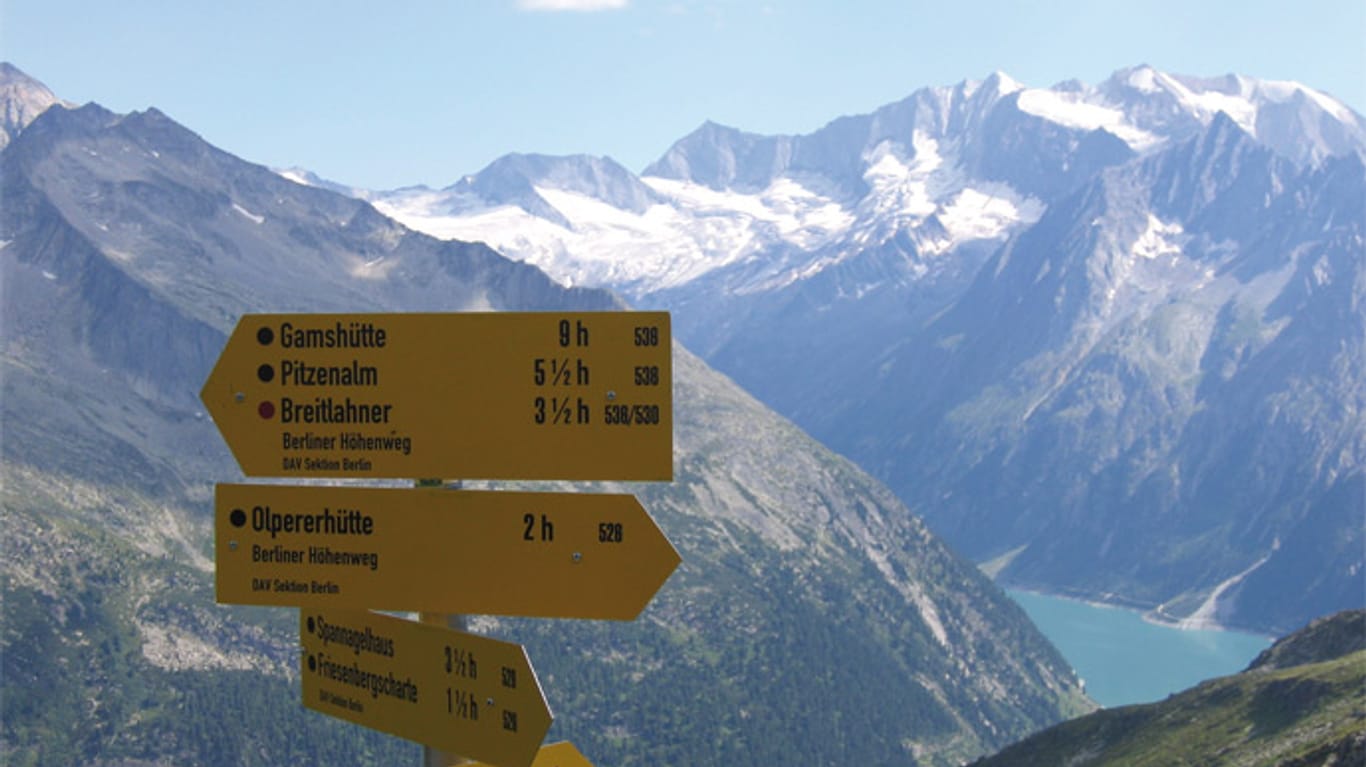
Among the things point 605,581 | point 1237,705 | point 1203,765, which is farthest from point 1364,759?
point 605,581

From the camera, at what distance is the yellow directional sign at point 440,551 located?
14.4 m

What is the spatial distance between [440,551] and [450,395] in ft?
5.09

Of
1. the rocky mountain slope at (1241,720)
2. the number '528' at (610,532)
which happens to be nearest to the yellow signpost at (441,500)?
the number '528' at (610,532)

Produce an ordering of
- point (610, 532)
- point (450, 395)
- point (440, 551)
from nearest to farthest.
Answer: point (610, 532)
point (440, 551)
point (450, 395)

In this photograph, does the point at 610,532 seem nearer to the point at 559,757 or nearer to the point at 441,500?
the point at 441,500

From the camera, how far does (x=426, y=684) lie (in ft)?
48.8

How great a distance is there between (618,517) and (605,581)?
0.64 m

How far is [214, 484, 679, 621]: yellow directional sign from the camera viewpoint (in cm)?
1443

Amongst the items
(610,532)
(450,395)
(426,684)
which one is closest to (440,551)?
(426,684)

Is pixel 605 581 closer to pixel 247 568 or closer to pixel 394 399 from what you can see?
pixel 394 399

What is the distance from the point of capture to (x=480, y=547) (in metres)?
14.6

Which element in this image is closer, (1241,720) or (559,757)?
(559,757)

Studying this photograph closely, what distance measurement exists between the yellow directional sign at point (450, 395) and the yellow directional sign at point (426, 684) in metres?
1.63

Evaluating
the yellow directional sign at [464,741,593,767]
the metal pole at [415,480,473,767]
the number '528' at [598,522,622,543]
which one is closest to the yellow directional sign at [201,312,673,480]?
the metal pole at [415,480,473,767]
